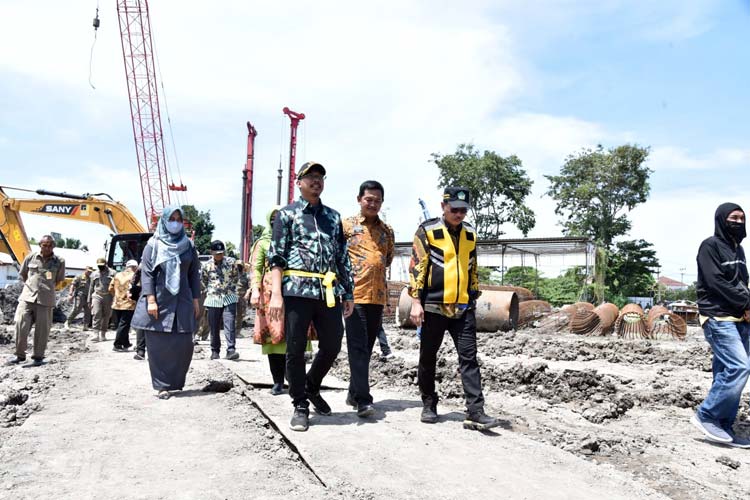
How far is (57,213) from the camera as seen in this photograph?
20812 millimetres

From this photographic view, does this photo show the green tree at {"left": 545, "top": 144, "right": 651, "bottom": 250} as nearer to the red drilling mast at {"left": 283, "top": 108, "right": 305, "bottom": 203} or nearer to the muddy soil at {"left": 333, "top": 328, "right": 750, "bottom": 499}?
the red drilling mast at {"left": 283, "top": 108, "right": 305, "bottom": 203}

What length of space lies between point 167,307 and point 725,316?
16.2ft

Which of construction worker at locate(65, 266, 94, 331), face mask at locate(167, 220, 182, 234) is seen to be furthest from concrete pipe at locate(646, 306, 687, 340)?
construction worker at locate(65, 266, 94, 331)

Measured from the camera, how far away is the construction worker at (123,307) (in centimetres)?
1120

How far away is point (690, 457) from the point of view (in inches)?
180

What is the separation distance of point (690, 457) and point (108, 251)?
16294 mm

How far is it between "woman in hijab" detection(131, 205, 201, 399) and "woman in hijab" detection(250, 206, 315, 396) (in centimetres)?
81

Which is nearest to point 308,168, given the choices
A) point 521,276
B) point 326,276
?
point 326,276

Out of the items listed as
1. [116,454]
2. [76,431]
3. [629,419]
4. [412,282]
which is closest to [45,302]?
[76,431]

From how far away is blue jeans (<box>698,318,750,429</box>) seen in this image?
478 cm

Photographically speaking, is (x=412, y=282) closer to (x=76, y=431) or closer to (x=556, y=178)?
(x=76, y=431)

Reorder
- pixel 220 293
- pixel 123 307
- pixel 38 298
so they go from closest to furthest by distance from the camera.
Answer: pixel 38 298 → pixel 220 293 → pixel 123 307

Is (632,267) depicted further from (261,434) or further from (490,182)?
(261,434)

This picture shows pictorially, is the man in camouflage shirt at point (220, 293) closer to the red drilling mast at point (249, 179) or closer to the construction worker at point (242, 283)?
the construction worker at point (242, 283)
